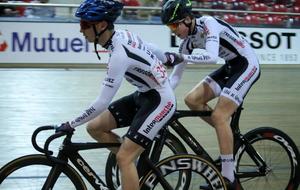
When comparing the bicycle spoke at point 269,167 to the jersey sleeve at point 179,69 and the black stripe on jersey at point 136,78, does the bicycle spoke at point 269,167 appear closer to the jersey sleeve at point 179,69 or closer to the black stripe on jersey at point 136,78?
the jersey sleeve at point 179,69

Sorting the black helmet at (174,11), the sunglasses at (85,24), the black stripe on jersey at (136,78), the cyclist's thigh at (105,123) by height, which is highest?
the sunglasses at (85,24)

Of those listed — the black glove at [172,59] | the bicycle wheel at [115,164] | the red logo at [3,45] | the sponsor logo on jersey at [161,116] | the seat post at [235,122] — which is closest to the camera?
the sponsor logo on jersey at [161,116]

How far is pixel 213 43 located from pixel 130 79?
0.82 meters

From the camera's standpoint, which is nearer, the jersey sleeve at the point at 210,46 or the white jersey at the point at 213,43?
the jersey sleeve at the point at 210,46

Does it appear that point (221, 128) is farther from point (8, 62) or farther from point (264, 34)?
point (264, 34)

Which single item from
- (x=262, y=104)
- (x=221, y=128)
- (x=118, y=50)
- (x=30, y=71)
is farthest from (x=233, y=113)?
(x=30, y=71)

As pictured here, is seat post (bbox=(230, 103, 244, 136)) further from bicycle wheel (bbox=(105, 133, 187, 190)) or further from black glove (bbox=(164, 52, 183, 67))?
black glove (bbox=(164, 52, 183, 67))

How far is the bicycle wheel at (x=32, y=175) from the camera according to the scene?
3.32 m

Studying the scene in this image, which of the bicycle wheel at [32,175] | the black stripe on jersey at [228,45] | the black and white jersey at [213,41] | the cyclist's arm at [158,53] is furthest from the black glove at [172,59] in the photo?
the bicycle wheel at [32,175]

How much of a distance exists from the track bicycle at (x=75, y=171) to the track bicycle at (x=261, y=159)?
407 mm

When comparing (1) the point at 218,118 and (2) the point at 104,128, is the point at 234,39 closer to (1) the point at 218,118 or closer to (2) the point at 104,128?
(1) the point at 218,118

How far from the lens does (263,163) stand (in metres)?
4.41

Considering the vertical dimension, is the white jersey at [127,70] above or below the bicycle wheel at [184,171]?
above

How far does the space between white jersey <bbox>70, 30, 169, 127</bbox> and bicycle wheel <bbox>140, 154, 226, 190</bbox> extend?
47 centimetres
